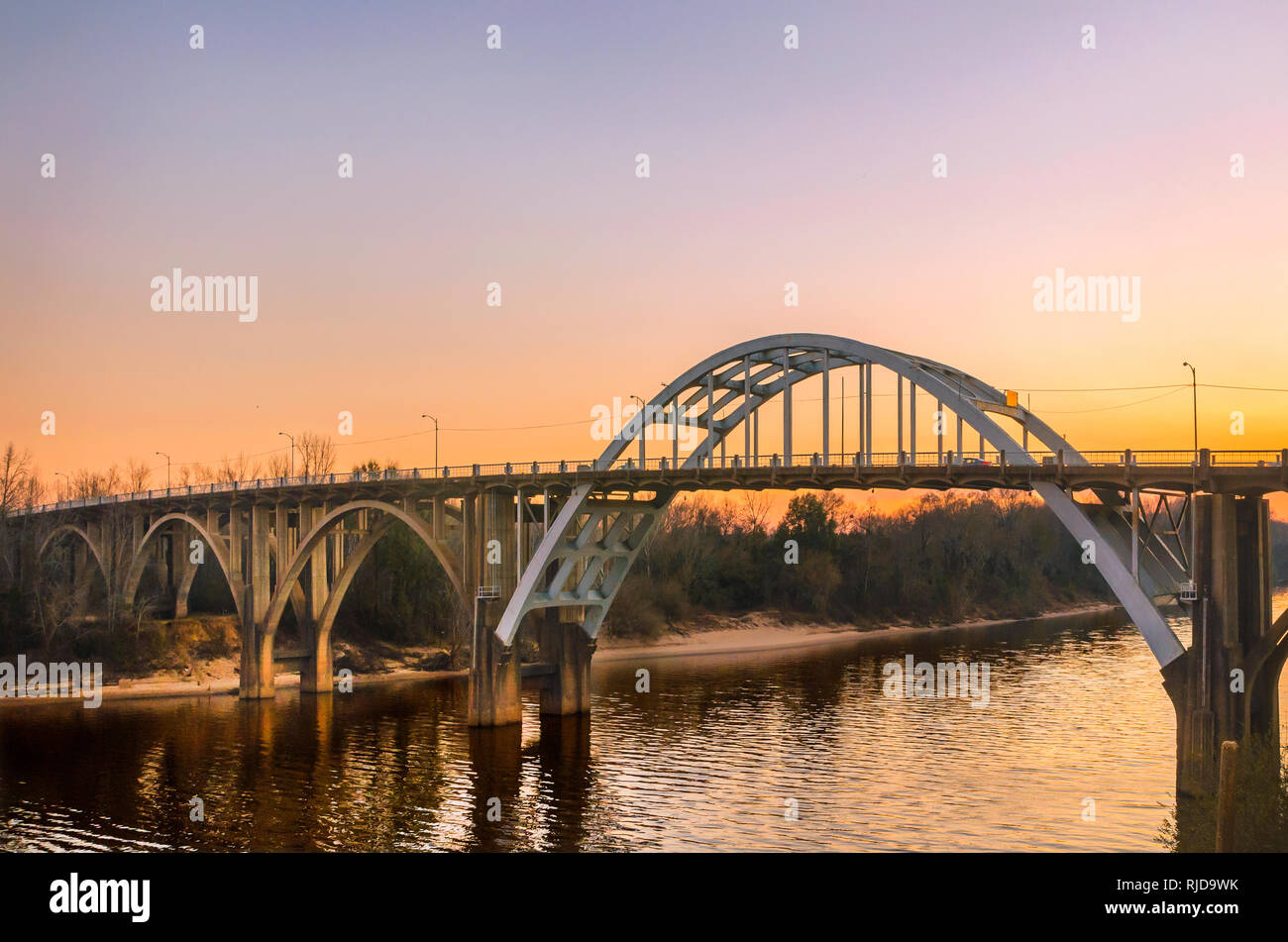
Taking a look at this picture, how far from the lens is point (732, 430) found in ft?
191

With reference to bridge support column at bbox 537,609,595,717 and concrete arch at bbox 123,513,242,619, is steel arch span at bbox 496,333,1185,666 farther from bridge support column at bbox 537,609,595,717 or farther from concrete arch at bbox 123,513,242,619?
concrete arch at bbox 123,513,242,619

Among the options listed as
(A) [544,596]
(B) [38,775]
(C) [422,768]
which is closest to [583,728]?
(A) [544,596]

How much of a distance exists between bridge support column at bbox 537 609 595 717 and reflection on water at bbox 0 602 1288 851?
108 centimetres

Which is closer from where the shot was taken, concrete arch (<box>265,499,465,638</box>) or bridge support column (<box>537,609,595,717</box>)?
bridge support column (<box>537,609,595,717</box>)

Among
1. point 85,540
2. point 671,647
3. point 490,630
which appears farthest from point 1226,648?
point 85,540

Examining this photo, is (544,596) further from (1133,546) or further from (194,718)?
(1133,546)

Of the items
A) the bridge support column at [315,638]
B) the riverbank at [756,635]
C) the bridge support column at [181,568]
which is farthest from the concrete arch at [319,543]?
the riverbank at [756,635]
